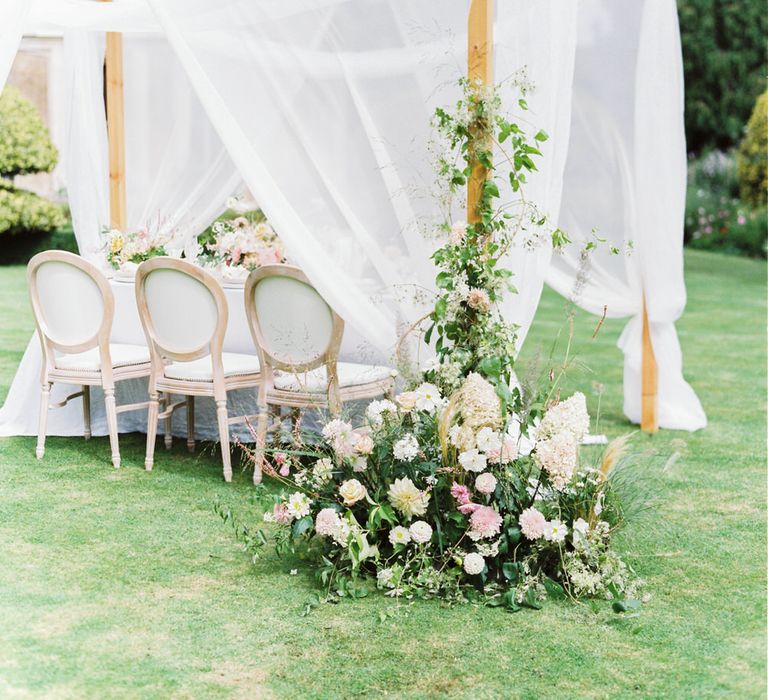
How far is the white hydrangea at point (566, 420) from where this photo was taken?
3.76 m

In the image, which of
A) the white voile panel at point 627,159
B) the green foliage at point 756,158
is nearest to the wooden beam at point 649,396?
the white voile panel at point 627,159

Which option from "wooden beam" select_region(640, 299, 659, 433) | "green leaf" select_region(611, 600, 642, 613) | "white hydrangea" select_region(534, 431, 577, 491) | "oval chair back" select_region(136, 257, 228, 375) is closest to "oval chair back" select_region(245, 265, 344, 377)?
"oval chair back" select_region(136, 257, 228, 375)

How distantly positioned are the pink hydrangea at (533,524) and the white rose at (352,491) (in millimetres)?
537

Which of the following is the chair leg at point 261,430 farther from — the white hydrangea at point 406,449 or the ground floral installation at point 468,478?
the white hydrangea at point 406,449

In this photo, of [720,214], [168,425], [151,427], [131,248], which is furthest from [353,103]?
[720,214]

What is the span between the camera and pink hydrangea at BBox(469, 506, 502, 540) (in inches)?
144

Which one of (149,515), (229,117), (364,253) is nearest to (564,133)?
(364,253)

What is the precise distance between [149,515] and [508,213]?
1.83 m

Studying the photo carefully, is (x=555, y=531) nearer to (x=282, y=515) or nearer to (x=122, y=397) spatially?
(x=282, y=515)

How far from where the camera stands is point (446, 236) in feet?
13.5

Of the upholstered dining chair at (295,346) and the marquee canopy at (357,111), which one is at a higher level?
the marquee canopy at (357,111)

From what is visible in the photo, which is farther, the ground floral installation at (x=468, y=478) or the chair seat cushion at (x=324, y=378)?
the chair seat cushion at (x=324, y=378)

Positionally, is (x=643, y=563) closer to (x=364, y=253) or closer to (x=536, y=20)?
(x=364, y=253)

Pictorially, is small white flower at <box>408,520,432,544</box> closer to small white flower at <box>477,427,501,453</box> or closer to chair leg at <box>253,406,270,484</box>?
small white flower at <box>477,427,501,453</box>
